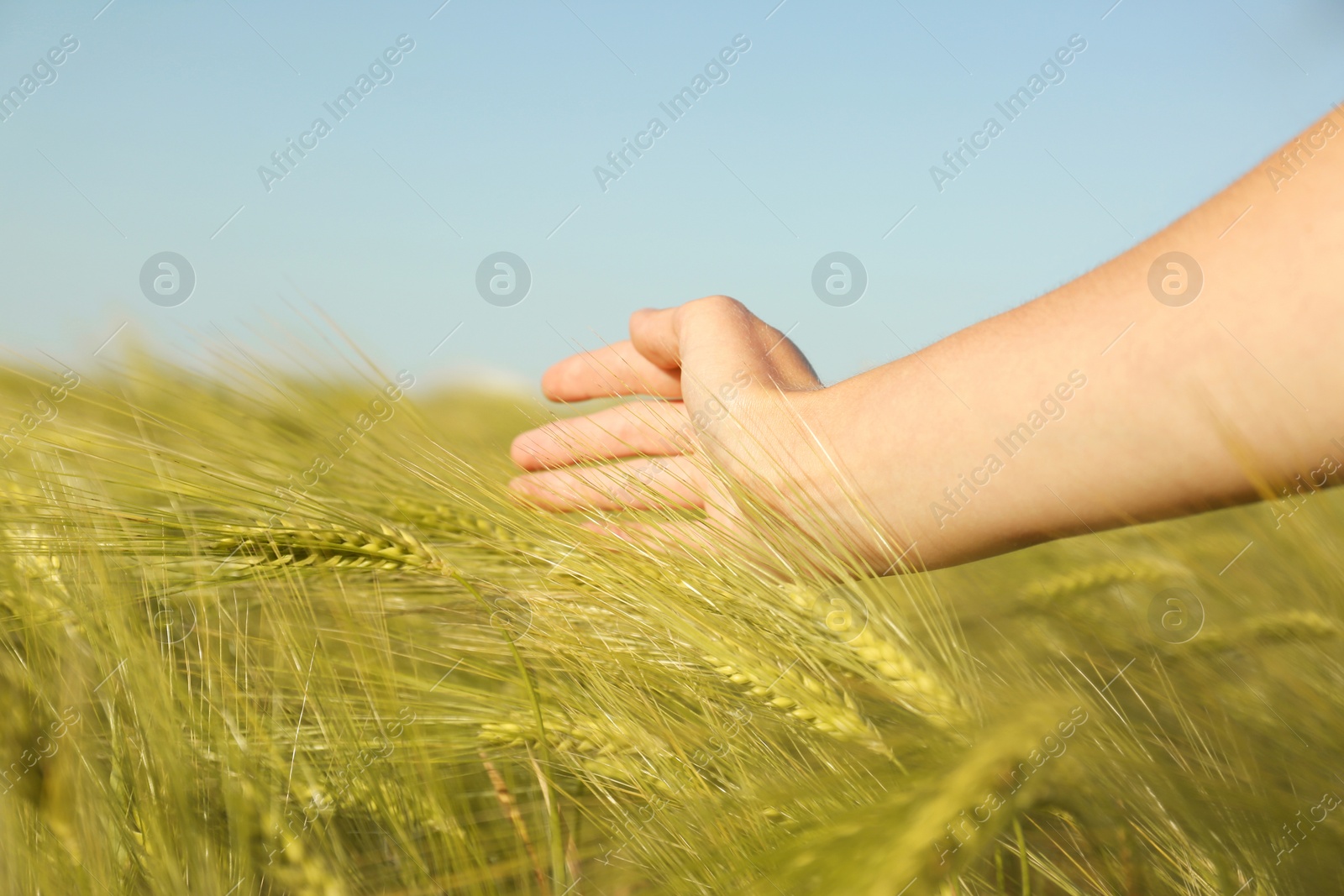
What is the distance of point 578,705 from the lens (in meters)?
0.67

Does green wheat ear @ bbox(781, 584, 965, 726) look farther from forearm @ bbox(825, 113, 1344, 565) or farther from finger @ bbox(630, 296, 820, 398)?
finger @ bbox(630, 296, 820, 398)

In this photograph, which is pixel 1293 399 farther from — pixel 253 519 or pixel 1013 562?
pixel 253 519

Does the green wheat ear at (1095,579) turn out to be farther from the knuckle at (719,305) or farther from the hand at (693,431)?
the knuckle at (719,305)

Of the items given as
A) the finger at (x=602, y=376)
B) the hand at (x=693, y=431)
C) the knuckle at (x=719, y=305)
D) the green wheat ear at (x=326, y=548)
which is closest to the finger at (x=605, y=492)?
the hand at (x=693, y=431)

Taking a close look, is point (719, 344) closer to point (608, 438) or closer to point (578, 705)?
point (608, 438)

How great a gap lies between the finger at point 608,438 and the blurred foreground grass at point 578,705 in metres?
0.11

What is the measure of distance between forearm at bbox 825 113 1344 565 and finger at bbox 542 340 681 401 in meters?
0.64

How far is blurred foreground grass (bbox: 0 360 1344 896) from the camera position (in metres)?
0.52

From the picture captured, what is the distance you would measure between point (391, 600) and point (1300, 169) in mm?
938

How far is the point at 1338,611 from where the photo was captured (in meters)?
0.50

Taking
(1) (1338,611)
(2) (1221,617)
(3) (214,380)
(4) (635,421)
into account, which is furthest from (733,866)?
(4) (635,421)

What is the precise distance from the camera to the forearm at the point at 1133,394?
1.75 feet

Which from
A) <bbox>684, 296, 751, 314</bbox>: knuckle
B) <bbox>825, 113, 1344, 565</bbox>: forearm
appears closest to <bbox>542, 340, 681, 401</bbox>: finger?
<bbox>684, 296, 751, 314</bbox>: knuckle

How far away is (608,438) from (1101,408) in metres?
0.85
